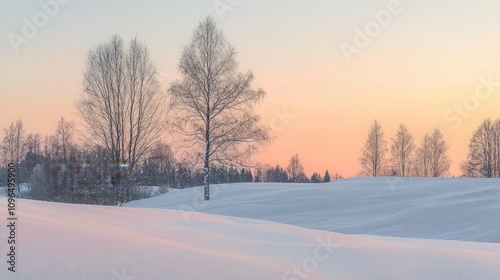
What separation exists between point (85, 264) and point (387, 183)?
16634mm

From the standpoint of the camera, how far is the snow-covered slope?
109 inches

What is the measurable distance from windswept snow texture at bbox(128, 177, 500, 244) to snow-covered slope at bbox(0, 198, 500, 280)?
20.6 feet

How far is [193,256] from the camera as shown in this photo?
10.2ft

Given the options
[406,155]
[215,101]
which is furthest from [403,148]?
[215,101]

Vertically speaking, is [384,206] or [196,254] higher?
[196,254]

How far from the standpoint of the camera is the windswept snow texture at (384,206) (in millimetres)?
11172

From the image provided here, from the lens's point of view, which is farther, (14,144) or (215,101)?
(14,144)

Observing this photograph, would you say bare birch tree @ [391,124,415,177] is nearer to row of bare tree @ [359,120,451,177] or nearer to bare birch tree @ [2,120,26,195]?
row of bare tree @ [359,120,451,177]

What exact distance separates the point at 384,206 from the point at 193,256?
11796mm

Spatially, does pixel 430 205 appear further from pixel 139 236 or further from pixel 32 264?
pixel 32 264

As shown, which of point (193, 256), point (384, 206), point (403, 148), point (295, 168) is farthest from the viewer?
point (295, 168)

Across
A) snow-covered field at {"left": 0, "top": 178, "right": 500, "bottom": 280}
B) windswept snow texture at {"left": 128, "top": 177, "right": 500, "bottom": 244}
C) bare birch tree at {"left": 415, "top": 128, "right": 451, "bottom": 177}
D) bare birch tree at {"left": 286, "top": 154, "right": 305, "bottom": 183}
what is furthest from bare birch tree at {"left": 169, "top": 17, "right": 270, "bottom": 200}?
bare birch tree at {"left": 286, "top": 154, "right": 305, "bottom": 183}

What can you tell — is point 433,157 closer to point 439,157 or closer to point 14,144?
point 439,157

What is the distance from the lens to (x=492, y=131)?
169 ft
